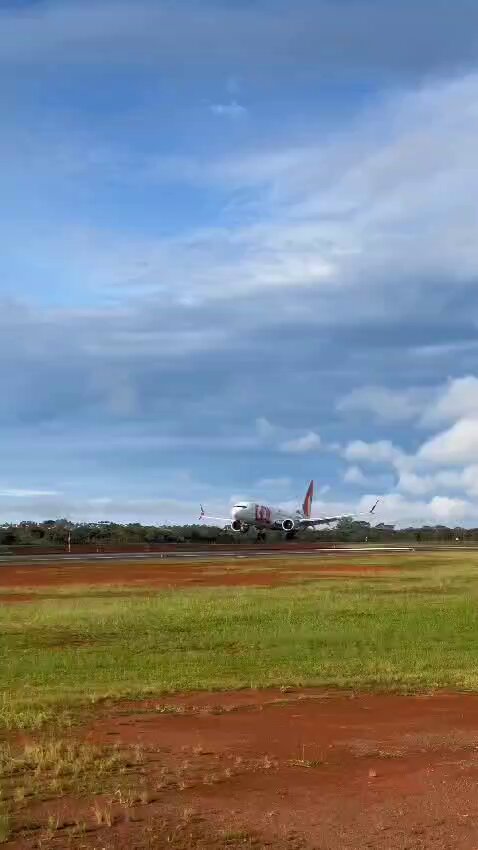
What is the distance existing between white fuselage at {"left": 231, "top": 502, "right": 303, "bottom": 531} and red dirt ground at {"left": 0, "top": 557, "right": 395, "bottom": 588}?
3450cm

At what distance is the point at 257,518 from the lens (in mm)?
104438

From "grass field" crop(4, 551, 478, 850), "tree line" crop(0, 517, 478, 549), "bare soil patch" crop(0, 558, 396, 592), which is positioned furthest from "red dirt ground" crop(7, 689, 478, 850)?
"tree line" crop(0, 517, 478, 549)

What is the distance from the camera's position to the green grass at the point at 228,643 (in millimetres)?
19781

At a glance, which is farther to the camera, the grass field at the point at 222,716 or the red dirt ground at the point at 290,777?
the grass field at the point at 222,716

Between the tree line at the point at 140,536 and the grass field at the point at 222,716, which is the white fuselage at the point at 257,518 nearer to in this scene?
the tree line at the point at 140,536

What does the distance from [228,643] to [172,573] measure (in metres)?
28.5

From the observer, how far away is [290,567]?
61125 millimetres

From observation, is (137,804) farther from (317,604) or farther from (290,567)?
(290,567)

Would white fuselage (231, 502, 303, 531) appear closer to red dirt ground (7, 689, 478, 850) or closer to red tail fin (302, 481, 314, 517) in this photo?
red tail fin (302, 481, 314, 517)

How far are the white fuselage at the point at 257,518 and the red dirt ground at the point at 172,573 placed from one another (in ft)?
113

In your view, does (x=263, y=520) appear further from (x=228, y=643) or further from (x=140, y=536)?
(x=228, y=643)

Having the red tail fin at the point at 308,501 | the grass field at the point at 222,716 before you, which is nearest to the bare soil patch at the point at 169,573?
the grass field at the point at 222,716

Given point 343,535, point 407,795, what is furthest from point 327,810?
point 343,535

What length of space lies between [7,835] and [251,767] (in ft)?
12.6
